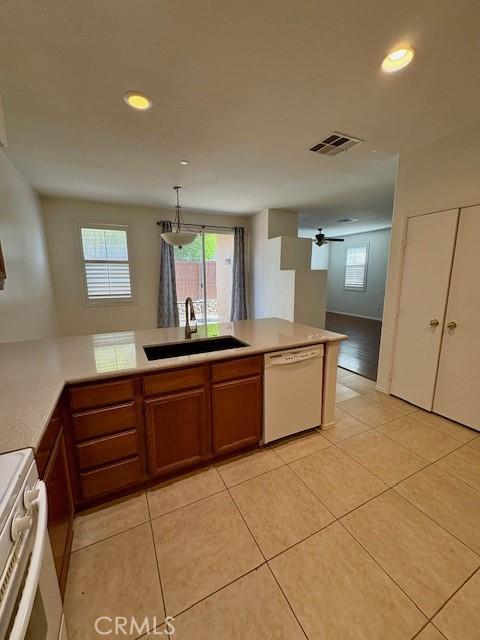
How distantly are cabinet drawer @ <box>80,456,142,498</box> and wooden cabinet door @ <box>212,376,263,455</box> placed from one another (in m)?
0.55

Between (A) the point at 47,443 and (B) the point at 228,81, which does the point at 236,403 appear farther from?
(B) the point at 228,81

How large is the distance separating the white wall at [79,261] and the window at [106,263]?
0.37 ft

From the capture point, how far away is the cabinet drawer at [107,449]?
4.96ft

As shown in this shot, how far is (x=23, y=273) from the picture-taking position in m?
2.92

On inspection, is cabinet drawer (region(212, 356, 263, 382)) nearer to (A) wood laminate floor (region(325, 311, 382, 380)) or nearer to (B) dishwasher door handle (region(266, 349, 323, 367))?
(B) dishwasher door handle (region(266, 349, 323, 367))

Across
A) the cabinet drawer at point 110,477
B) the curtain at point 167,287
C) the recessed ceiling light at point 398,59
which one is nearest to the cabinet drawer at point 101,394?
the cabinet drawer at point 110,477

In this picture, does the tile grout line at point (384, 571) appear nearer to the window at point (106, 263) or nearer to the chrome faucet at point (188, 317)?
the chrome faucet at point (188, 317)

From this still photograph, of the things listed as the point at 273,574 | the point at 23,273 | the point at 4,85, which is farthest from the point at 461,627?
the point at 23,273

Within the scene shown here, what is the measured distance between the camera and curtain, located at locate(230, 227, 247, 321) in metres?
5.73

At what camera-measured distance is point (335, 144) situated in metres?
2.50

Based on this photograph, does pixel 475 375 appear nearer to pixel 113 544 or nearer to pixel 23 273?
pixel 113 544

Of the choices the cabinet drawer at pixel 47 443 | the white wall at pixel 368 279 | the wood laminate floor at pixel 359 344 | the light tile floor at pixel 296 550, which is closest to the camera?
the cabinet drawer at pixel 47 443

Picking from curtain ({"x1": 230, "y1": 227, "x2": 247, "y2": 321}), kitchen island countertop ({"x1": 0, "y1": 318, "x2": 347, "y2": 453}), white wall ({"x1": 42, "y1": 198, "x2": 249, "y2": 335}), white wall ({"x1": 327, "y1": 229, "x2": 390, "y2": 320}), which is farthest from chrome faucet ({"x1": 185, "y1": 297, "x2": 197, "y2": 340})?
white wall ({"x1": 327, "y1": 229, "x2": 390, "y2": 320})

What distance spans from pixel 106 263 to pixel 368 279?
7104mm
